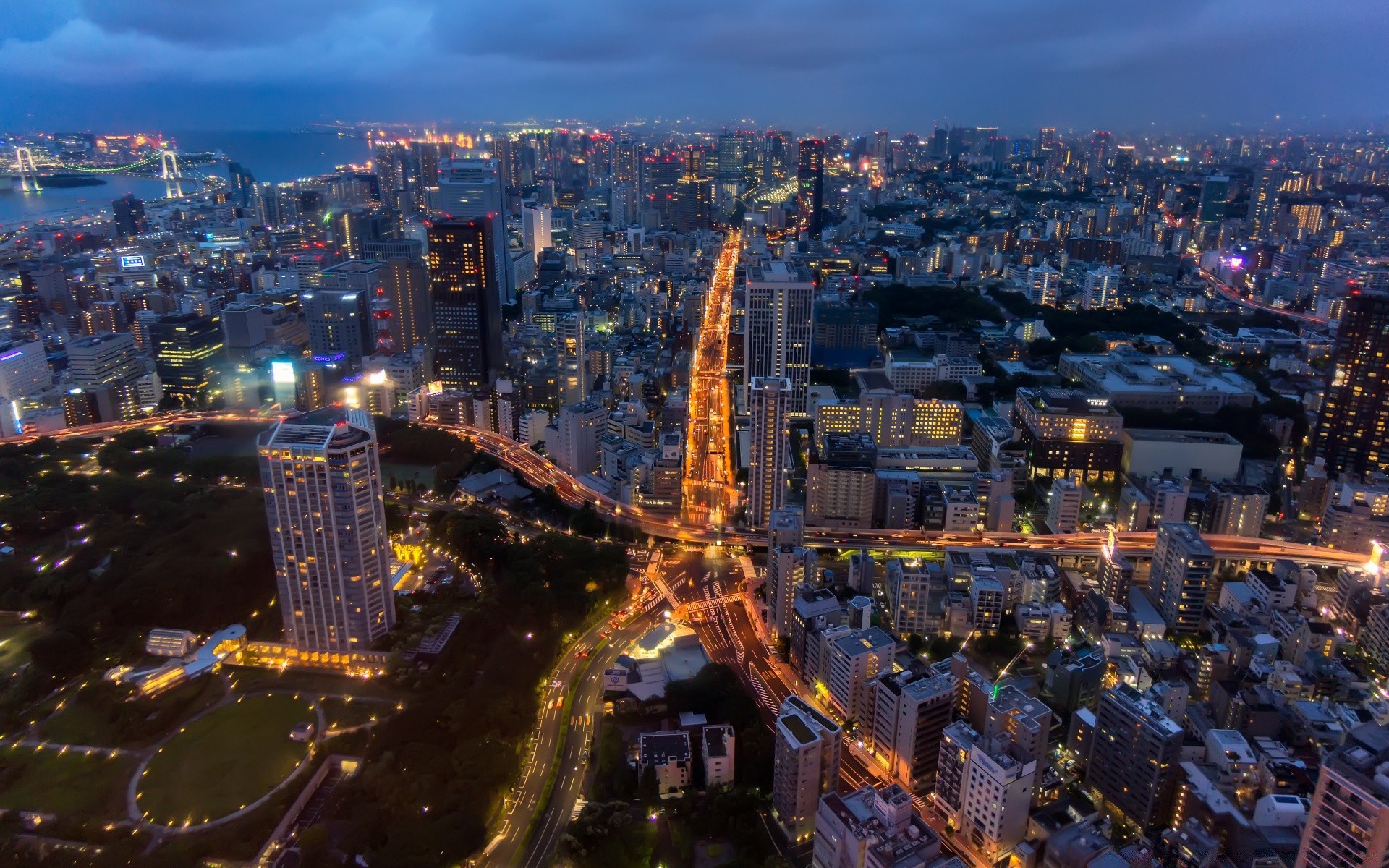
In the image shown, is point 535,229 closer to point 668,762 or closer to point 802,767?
point 668,762

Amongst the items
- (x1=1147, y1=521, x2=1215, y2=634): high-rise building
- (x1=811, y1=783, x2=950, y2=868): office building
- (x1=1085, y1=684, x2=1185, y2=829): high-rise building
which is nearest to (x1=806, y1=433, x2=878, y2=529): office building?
(x1=1147, y1=521, x2=1215, y2=634): high-rise building

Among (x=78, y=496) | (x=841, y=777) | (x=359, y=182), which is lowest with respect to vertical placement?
(x=841, y=777)

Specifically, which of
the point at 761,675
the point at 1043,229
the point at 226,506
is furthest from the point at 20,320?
the point at 1043,229

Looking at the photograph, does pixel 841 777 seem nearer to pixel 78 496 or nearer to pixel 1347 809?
pixel 1347 809

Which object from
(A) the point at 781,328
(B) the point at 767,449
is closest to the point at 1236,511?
(B) the point at 767,449

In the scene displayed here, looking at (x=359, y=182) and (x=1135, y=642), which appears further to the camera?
(x=359, y=182)

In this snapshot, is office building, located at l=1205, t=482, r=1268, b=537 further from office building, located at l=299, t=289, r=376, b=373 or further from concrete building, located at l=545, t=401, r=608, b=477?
office building, located at l=299, t=289, r=376, b=373

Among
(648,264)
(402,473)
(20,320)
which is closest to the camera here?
(402,473)
